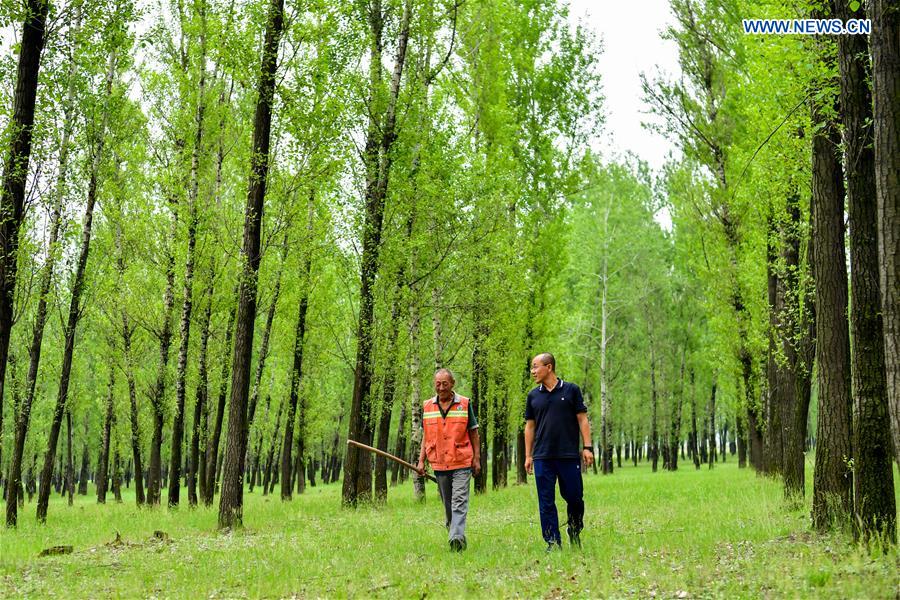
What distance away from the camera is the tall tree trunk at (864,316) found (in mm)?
6918

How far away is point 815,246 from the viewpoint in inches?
327

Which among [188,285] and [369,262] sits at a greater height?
[369,262]

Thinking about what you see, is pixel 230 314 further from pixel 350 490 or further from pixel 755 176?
pixel 755 176

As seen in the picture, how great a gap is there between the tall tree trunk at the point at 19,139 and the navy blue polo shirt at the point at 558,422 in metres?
6.62

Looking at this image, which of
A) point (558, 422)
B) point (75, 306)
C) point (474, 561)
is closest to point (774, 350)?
point (558, 422)

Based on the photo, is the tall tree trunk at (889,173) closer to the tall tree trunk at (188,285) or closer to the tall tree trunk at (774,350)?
the tall tree trunk at (774,350)

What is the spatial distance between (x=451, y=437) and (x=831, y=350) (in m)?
4.58

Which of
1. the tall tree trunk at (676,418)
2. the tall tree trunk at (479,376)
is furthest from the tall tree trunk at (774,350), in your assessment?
the tall tree trunk at (676,418)

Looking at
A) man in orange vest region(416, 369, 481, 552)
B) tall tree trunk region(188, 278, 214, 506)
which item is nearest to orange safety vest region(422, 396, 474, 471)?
man in orange vest region(416, 369, 481, 552)

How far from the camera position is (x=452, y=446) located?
889 centimetres

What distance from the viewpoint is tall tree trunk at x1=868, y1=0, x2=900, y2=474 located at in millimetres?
5629

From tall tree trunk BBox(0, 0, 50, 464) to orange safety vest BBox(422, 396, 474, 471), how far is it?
538cm

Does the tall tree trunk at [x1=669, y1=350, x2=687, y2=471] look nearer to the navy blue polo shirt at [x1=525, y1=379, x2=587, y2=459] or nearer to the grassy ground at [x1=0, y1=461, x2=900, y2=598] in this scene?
the grassy ground at [x1=0, y1=461, x2=900, y2=598]

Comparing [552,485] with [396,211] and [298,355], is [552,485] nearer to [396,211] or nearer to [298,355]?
[396,211]
